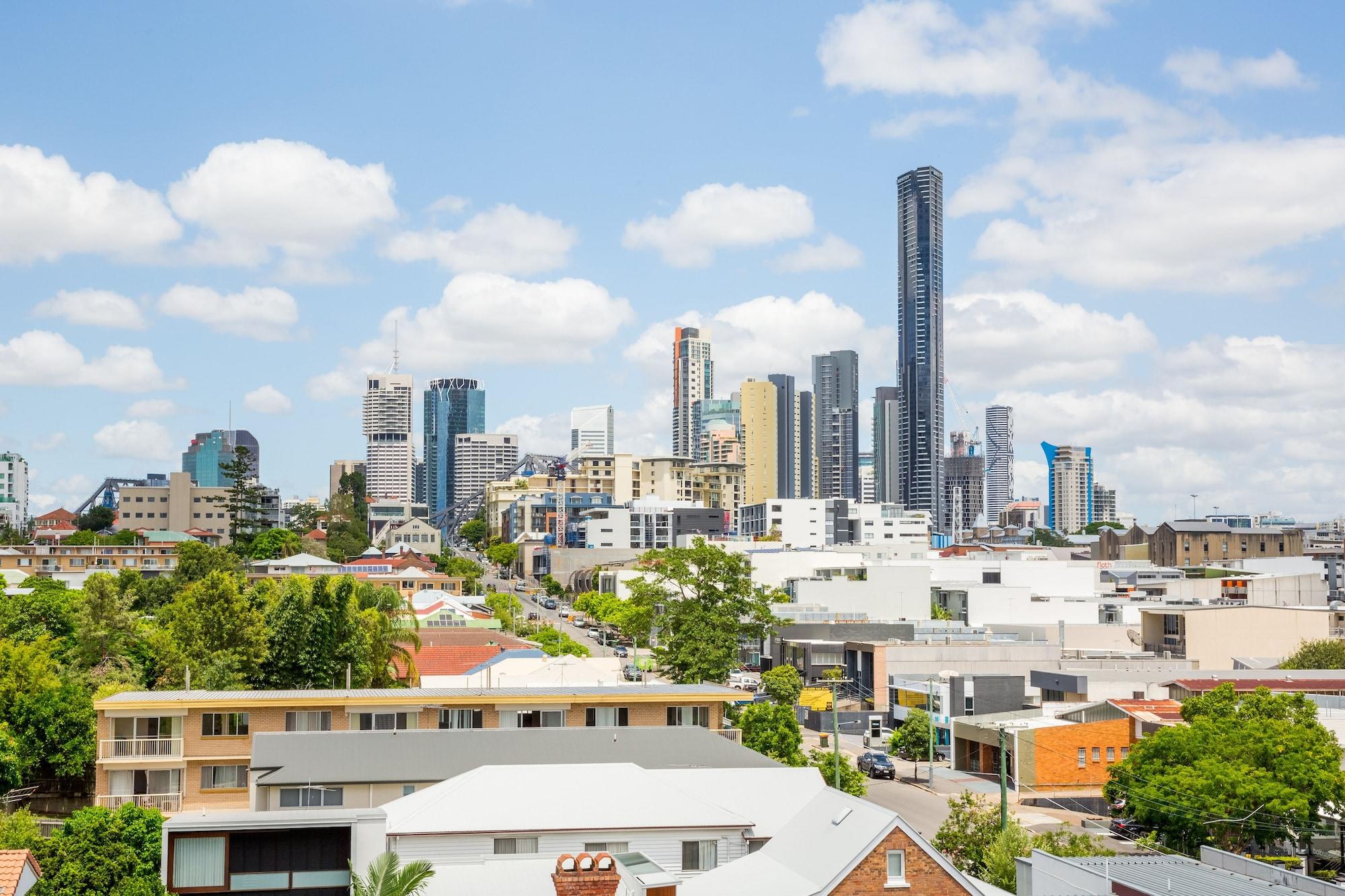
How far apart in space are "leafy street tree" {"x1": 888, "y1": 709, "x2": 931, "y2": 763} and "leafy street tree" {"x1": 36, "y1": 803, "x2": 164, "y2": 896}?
46301mm

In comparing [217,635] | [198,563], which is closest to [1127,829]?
[217,635]

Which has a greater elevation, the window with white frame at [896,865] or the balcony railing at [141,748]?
the window with white frame at [896,865]

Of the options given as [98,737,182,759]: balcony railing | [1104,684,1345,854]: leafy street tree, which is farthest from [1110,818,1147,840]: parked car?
[98,737,182,759]: balcony railing

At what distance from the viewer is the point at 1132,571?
170 meters

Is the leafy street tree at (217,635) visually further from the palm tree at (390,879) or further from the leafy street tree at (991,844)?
the palm tree at (390,879)

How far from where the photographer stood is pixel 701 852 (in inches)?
1363

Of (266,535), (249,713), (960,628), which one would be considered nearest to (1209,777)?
(249,713)

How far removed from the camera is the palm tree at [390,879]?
2616 centimetres

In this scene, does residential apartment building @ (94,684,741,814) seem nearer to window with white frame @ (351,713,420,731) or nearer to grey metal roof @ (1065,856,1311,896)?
window with white frame @ (351,713,420,731)

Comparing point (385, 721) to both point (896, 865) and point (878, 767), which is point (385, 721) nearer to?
point (896, 865)

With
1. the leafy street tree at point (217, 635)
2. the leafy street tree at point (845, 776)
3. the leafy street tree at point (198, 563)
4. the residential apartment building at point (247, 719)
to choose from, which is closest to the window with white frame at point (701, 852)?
the residential apartment building at point (247, 719)

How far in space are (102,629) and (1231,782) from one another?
63902 mm

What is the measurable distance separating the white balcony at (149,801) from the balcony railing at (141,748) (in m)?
1.28

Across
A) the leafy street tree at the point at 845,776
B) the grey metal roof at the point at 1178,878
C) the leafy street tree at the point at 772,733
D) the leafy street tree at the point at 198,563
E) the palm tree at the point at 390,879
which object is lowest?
the leafy street tree at the point at 845,776
